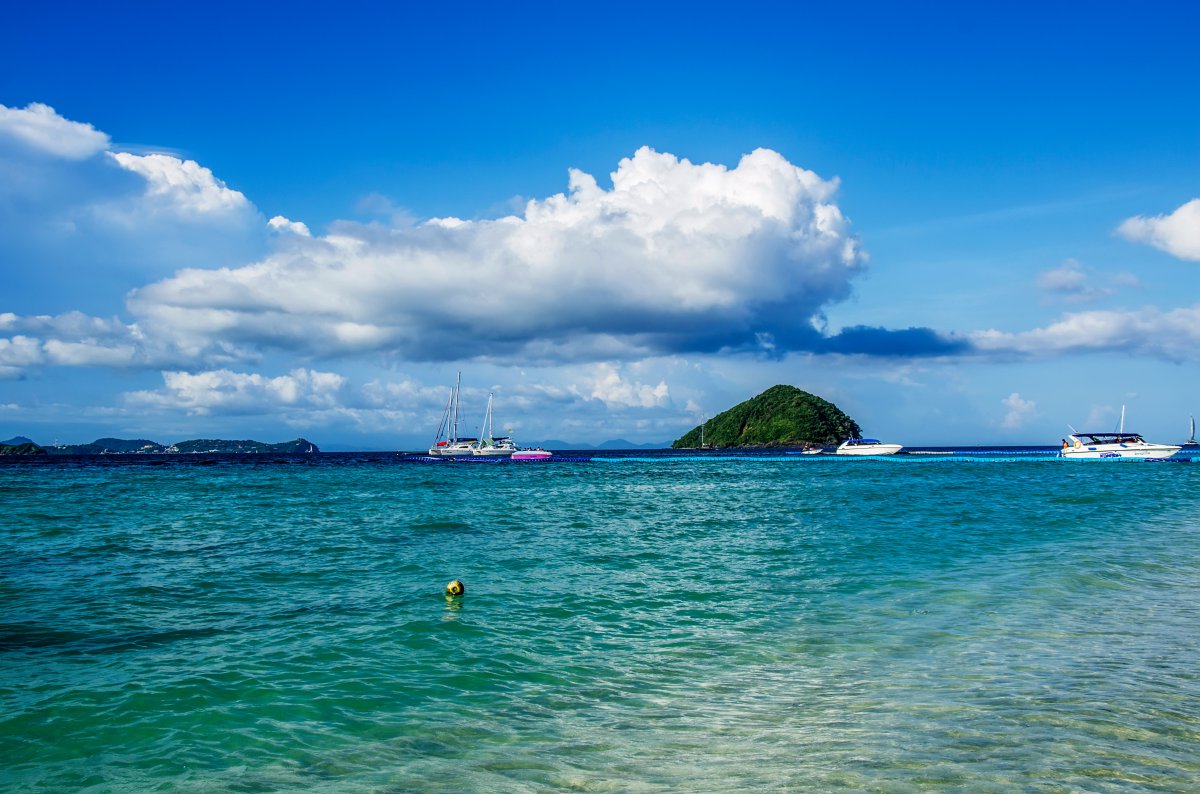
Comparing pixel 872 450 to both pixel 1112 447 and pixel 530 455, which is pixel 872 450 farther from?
pixel 530 455

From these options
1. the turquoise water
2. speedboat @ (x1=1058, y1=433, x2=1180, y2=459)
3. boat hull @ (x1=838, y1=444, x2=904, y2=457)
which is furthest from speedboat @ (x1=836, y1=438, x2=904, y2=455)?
the turquoise water

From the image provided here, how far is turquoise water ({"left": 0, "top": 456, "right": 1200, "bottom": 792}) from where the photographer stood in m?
8.17

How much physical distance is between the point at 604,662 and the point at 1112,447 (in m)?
118

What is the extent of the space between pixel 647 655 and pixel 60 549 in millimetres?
23053

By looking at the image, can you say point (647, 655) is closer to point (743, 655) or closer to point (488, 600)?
point (743, 655)

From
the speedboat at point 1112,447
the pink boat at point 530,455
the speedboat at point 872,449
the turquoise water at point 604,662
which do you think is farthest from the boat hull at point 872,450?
the turquoise water at point 604,662

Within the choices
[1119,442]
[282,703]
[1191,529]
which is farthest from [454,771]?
[1119,442]

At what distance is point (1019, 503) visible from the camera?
42.4 meters

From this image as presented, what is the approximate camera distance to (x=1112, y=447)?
10675cm

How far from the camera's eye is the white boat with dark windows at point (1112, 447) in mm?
105375

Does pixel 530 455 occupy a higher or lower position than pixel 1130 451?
lower

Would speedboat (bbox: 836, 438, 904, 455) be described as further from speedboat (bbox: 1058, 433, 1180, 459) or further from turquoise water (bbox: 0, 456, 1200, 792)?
turquoise water (bbox: 0, 456, 1200, 792)

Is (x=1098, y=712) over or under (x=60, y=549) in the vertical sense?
over

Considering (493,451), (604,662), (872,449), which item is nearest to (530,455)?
(493,451)
